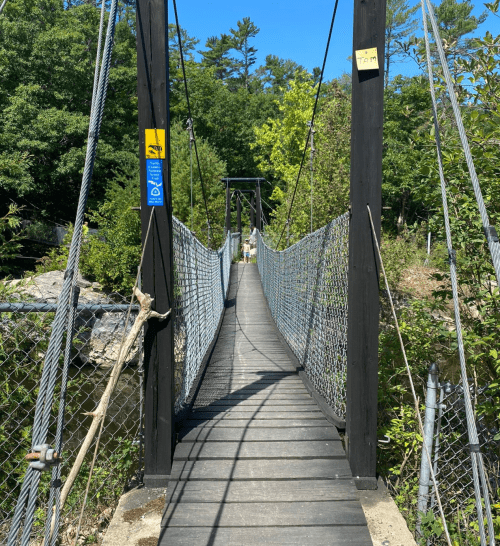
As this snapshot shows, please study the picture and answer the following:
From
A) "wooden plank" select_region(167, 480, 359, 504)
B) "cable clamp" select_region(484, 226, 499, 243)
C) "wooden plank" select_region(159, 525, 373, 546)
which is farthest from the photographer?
"wooden plank" select_region(167, 480, 359, 504)

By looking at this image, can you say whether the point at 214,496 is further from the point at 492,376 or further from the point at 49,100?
the point at 49,100

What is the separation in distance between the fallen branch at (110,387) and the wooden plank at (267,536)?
0.42 m

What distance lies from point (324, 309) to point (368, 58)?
1.40 meters

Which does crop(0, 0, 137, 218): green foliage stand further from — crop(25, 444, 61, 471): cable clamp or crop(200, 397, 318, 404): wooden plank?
crop(25, 444, 61, 471): cable clamp

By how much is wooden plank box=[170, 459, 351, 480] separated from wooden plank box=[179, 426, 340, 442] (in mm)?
165

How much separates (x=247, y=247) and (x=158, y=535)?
16.9m

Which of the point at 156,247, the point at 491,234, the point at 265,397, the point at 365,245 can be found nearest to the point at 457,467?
the point at 265,397

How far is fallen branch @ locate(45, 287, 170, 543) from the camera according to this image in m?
1.12

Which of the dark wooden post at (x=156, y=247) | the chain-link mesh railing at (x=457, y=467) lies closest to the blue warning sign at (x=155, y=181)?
the dark wooden post at (x=156, y=247)

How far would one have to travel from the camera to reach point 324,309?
278 centimetres

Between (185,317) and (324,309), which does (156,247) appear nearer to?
(185,317)

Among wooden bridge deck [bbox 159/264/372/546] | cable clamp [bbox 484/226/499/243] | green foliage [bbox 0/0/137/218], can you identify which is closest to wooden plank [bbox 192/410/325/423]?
wooden bridge deck [bbox 159/264/372/546]

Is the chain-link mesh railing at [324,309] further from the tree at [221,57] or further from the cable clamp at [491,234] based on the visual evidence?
the tree at [221,57]

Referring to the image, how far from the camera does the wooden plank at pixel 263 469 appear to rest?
188 centimetres
